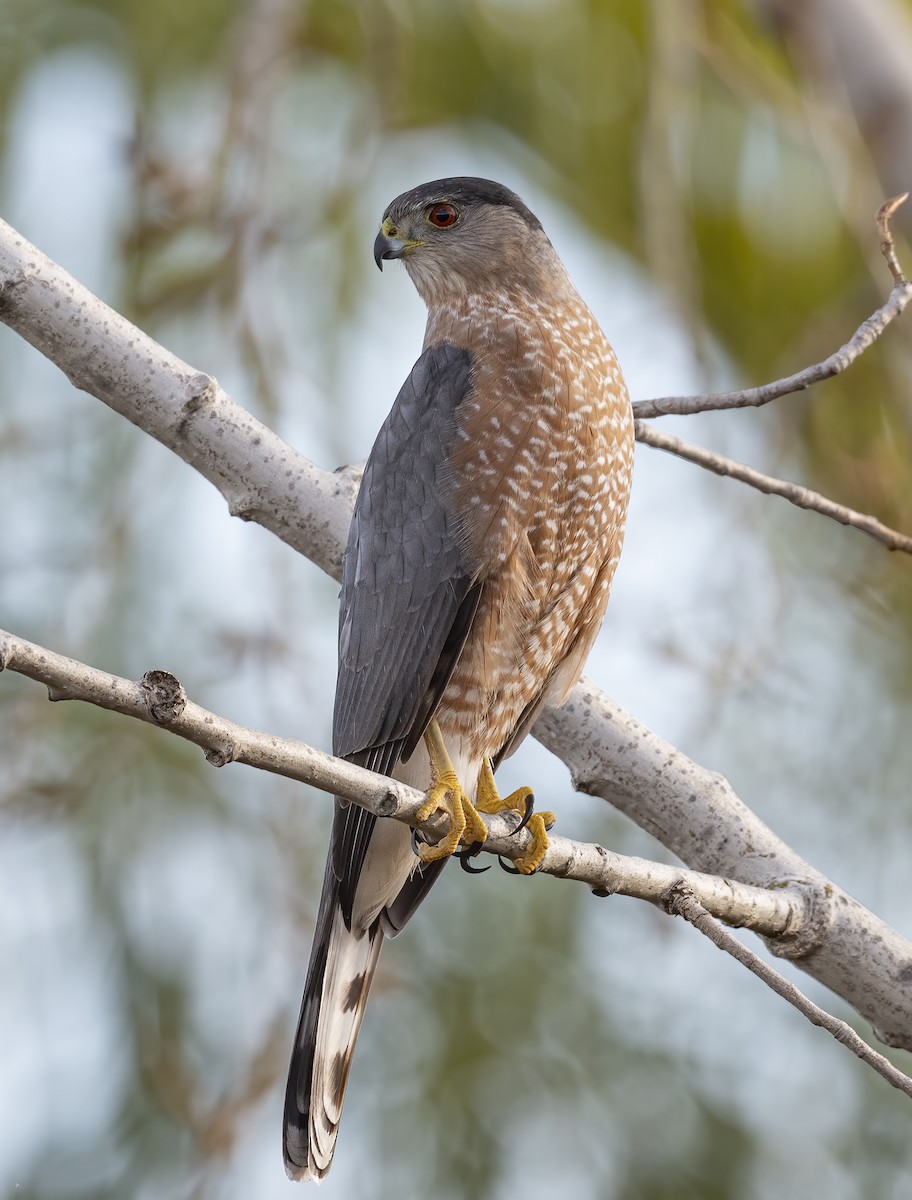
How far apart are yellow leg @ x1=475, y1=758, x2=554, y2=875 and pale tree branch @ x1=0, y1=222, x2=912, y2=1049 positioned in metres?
0.05

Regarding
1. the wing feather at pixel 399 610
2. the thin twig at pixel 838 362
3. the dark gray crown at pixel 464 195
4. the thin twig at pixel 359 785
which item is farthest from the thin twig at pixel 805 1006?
the dark gray crown at pixel 464 195

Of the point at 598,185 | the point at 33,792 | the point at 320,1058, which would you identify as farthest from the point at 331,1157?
the point at 598,185

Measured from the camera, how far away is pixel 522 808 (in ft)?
11.4

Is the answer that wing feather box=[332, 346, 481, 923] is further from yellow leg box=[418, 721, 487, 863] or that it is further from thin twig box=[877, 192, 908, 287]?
thin twig box=[877, 192, 908, 287]

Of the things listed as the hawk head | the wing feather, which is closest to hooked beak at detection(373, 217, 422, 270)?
the hawk head

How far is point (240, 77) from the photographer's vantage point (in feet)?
14.8

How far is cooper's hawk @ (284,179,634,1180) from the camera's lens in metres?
3.37

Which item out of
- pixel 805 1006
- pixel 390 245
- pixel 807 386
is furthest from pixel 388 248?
pixel 805 1006

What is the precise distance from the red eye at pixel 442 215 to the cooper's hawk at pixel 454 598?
623mm

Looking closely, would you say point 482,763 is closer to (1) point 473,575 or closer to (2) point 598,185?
(1) point 473,575

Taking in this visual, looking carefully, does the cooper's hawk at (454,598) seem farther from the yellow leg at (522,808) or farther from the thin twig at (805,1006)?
the thin twig at (805,1006)

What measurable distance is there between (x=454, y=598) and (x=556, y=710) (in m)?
0.38

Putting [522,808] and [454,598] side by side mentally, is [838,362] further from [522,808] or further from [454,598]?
[522,808]

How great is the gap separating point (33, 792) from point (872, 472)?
8.98ft
